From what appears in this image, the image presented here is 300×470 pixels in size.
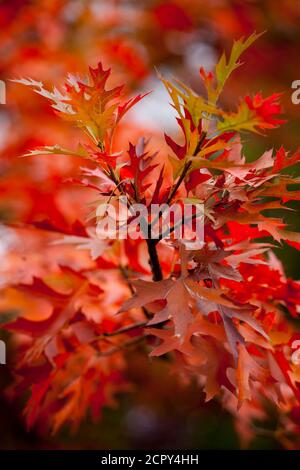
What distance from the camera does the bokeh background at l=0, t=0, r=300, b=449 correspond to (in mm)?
1894

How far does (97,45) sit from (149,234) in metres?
1.65

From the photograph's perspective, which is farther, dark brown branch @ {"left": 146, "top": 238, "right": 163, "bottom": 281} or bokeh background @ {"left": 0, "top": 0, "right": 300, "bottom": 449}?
bokeh background @ {"left": 0, "top": 0, "right": 300, "bottom": 449}

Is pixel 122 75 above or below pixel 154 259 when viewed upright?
above

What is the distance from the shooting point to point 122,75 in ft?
7.27

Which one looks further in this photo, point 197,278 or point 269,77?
point 269,77

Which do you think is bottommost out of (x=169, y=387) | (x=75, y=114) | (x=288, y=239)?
(x=169, y=387)

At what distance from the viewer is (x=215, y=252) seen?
0.75 m

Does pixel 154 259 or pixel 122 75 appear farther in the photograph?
pixel 122 75

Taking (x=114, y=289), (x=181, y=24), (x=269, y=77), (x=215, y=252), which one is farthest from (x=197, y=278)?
(x=269, y=77)

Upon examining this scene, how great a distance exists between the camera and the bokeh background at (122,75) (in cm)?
189

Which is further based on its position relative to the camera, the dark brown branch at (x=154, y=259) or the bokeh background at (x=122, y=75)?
the bokeh background at (x=122, y=75)
